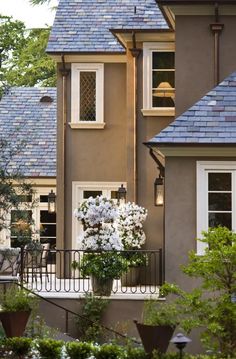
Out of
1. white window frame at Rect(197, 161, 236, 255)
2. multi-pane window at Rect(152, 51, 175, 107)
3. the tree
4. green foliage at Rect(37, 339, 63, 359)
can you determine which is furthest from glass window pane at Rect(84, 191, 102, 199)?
the tree

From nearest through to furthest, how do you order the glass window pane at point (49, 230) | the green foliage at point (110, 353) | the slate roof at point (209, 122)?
1. the green foliage at point (110, 353)
2. the slate roof at point (209, 122)
3. the glass window pane at point (49, 230)

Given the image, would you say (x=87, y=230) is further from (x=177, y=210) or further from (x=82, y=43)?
(x=82, y=43)

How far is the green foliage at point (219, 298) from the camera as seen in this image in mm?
18812

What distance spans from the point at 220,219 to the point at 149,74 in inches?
214

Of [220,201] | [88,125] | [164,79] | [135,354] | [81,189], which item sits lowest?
[135,354]

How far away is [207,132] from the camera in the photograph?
22984mm

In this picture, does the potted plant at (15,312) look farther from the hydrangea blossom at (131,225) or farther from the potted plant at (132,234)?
the hydrangea blossom at (131,225)

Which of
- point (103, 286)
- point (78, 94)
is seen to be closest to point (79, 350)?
point (103, 286)

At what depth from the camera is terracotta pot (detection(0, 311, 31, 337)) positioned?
20219 millimetres

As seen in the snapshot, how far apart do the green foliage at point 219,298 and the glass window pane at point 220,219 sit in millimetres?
3302

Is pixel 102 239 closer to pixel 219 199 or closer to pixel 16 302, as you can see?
pixel 219 199

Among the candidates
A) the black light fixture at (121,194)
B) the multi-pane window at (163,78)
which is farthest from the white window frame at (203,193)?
the black light fixture at (121,194)

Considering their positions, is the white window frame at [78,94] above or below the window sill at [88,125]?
above

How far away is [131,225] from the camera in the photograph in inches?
1041
